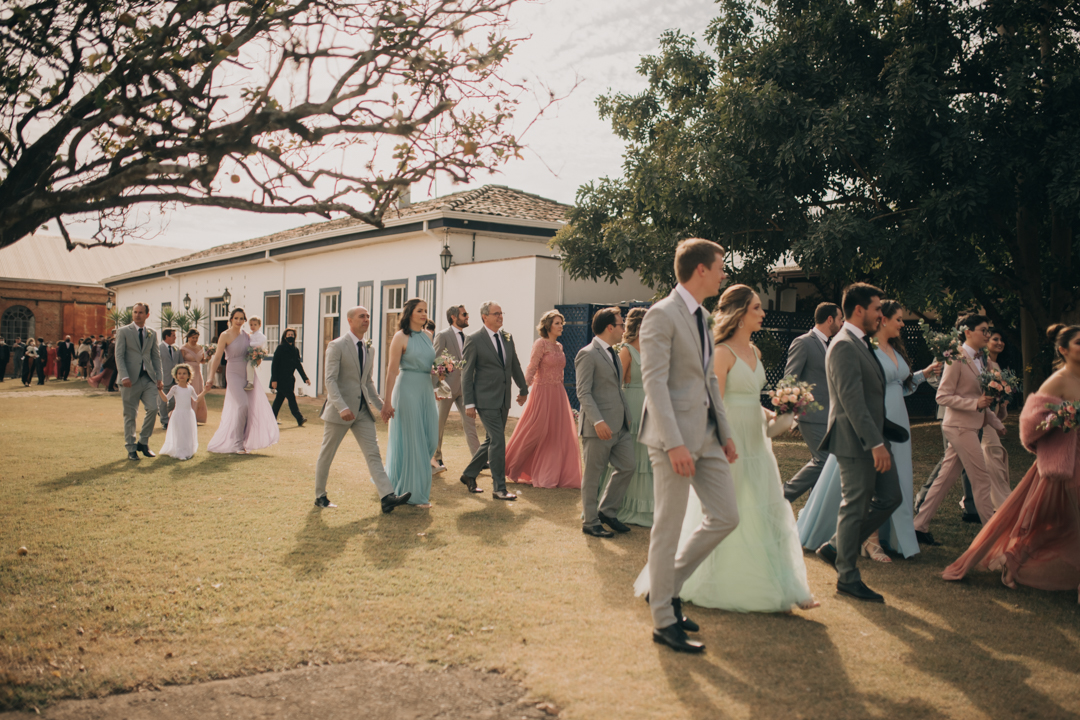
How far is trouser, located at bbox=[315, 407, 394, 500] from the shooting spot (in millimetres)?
7441

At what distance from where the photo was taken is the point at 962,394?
6.59m

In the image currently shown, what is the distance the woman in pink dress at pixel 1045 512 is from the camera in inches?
202

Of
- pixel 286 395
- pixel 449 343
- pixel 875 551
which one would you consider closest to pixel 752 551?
pixel 875 551

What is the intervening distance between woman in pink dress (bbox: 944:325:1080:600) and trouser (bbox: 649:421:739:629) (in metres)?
2.31

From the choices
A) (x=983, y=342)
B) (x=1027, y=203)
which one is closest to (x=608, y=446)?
(x=983, y=342)

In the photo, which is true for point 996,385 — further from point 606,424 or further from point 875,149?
point 875,149

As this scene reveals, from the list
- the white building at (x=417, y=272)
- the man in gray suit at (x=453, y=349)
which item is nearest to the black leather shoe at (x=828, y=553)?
the man in gray suit at (x=453, y=349)

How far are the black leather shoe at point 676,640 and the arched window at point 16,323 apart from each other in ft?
173

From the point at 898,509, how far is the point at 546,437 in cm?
409

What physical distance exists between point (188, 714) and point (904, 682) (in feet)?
10.6

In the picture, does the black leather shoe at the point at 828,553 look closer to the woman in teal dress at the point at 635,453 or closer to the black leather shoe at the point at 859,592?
the black leather shoe at the point at 859,592

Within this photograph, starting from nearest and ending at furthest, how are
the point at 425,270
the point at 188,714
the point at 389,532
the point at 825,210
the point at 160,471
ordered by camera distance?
the point at 188,714 < the point at 389,532 < the point at 160,471 < the point at 825,210 < the point at 425,270

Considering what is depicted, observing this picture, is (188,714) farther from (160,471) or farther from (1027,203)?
(1027,203)

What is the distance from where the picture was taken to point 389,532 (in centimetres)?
664
